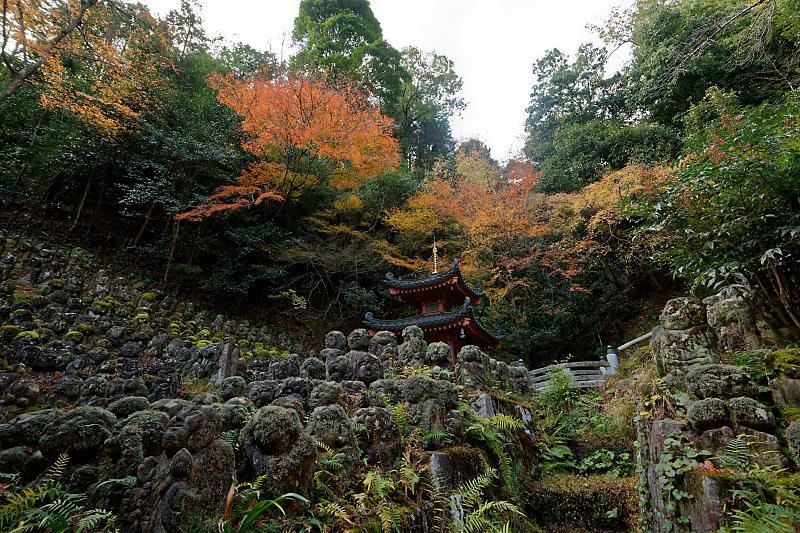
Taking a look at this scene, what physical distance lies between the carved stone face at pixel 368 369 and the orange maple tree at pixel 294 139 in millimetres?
9682

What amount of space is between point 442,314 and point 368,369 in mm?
7037

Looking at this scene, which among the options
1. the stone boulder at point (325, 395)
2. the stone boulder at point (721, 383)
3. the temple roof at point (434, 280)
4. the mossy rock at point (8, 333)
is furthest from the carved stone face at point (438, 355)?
the mossy rock at point (8, 333)

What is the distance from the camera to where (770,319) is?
16.6 ft

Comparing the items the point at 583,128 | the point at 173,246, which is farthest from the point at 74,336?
the point at 583,128

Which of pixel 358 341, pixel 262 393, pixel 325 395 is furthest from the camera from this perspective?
pixel 358 341

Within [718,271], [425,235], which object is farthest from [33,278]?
[718,271]

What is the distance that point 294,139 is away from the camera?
1358 centimetres

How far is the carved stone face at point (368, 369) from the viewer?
4988mm

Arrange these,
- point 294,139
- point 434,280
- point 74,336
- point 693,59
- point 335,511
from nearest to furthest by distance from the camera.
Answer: point 335,511
point 74,336
point 434,280
point 294,139
point 693,59

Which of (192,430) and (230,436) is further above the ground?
(192,430)

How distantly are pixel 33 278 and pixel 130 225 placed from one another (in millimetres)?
4462

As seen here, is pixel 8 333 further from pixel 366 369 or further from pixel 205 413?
pixel 205 413

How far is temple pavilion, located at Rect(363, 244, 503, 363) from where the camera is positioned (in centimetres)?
1128

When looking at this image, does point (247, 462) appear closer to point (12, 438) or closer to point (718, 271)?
point (12, 438)
